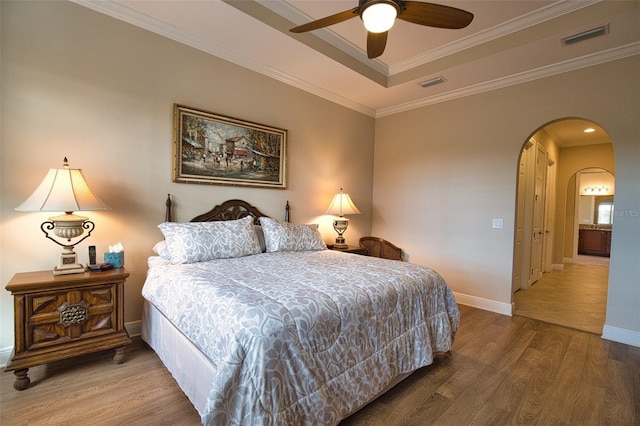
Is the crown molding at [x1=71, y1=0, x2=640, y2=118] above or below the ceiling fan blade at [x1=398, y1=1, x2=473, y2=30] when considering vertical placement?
above

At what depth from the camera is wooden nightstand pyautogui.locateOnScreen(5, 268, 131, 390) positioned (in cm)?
184

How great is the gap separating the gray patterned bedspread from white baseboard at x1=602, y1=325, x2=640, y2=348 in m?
1.83

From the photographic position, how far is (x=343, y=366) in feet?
5.19

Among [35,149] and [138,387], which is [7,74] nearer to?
[35,149]

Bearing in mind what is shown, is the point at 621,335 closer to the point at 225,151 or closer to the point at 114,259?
the point at 225,151

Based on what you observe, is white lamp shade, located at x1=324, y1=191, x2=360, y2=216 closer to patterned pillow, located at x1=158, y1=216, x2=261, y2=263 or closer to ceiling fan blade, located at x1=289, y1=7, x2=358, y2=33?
patterned pillow, located at x1=158, y1=216, x2=261, y2=263

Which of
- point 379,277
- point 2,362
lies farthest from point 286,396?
point 2,362

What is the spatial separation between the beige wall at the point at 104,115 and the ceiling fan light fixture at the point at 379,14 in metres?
1.85

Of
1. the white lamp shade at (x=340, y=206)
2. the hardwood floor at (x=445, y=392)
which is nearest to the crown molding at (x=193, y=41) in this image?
the white lamp shade at (x=340, y=206)

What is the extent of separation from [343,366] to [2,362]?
2508mm

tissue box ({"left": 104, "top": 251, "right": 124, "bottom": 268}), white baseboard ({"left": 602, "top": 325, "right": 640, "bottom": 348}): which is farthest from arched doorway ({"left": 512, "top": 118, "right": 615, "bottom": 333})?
tissue box ({"left": 104, "top": 251, "right": 124, "bottom": 268})

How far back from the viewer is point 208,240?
8.23ft

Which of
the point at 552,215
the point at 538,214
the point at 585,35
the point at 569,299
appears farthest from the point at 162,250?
the point at 552,215

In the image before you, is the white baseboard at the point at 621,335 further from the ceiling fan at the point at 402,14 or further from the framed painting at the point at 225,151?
the framed painting at the point at 225,151
